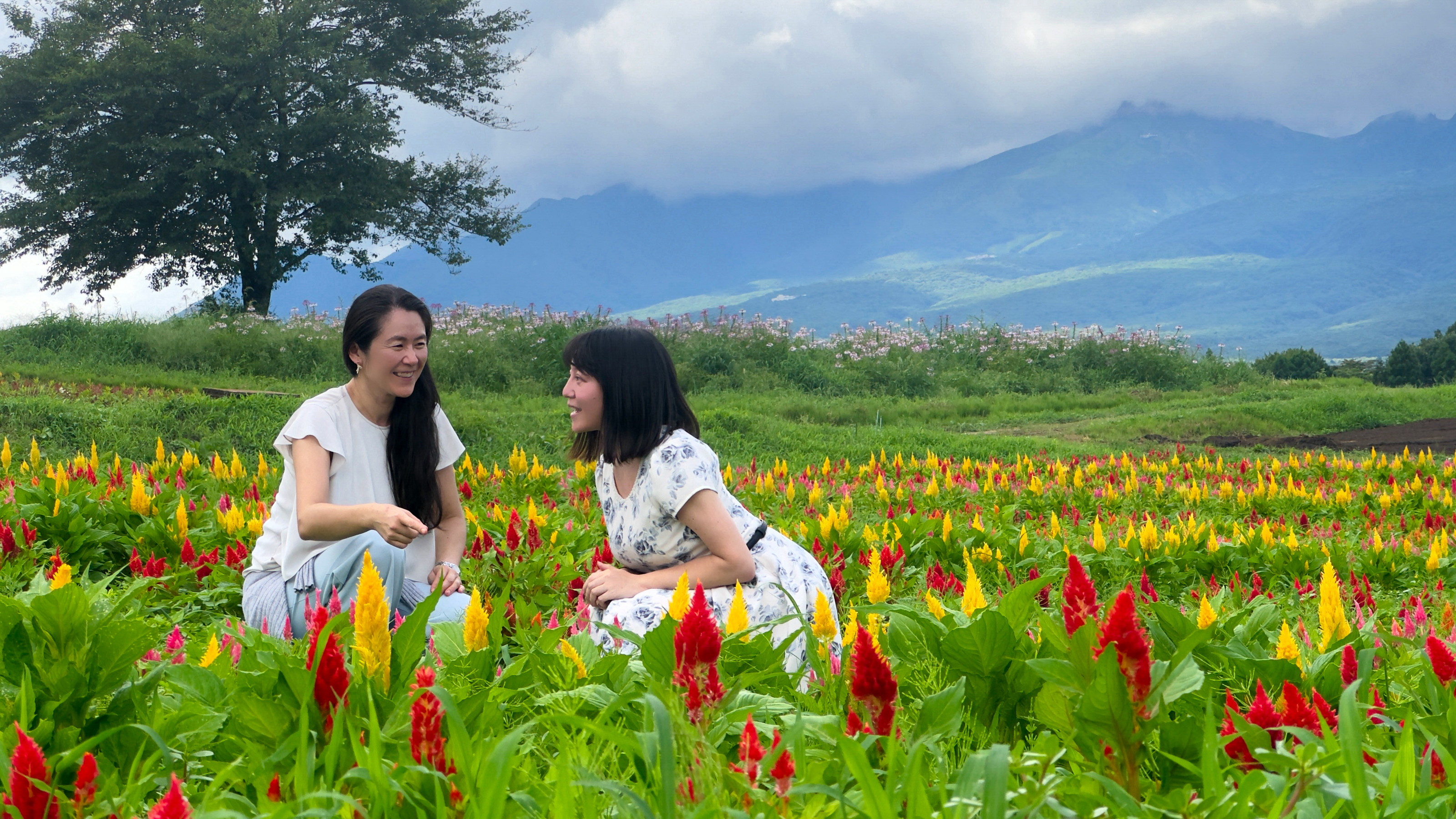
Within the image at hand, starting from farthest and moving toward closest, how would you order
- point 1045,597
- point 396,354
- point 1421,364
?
1. point 1421,364
2. point 1045,597
3. point 396,354

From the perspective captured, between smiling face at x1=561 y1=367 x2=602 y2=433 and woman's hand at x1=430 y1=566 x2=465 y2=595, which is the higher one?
smiling face at x1=561 y1=367 x2=602 y2=433

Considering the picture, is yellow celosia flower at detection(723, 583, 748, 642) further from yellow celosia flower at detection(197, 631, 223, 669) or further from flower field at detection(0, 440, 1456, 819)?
yellow celosia flower at detection(197, 631, 223, 669)

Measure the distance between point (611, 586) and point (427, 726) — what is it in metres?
2.15

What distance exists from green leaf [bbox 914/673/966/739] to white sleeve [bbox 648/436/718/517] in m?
1.77

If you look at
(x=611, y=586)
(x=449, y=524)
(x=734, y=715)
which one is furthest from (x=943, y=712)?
(x=449, y=524)

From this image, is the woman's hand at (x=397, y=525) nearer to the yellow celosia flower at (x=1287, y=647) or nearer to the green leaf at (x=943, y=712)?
the green leaf at (x=943, y=712)

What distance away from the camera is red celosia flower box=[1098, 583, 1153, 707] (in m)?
1.54

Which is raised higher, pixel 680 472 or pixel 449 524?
pixel 680 472

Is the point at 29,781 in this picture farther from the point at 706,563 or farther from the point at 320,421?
the point at 320,421

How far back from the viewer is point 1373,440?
50.4 ft

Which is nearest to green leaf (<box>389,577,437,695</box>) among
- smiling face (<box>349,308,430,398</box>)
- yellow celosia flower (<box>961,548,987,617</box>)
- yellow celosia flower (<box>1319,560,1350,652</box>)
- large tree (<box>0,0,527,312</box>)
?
yellow celosia flower (<box>961,548,987,617</box>)

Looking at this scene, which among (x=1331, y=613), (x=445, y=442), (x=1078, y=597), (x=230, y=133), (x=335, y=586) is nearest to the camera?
(x=1078, y=597)

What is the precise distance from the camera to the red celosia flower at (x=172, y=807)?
4.16 feet

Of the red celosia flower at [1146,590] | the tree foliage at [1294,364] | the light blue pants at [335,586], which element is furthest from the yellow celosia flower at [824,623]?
the tree foliage at [1294,364]
